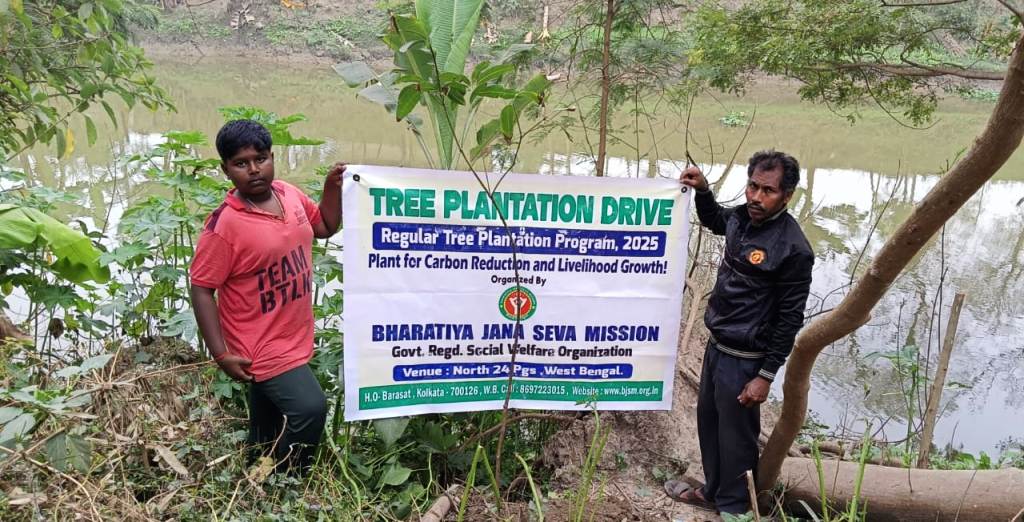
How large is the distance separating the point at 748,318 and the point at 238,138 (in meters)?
1.76

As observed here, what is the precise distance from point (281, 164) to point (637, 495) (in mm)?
8075

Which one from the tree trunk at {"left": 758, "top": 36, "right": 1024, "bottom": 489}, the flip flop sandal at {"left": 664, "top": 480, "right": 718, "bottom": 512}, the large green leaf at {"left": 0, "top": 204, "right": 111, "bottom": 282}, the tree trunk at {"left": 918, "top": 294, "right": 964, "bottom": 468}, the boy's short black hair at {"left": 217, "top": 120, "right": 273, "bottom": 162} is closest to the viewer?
the tree trunk at {"left": 758, "top": 36, "right": 1024, "bottom": 489}

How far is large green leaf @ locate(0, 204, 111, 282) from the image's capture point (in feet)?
8.13

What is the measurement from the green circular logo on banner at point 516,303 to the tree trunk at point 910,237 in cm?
92

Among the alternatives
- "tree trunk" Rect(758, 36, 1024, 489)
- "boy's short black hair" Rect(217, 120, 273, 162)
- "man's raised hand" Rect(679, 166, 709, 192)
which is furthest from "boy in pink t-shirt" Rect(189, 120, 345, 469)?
"tree trunk" Rect(758, 36, 1024, 489)

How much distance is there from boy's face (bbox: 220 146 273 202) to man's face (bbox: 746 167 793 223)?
1.59m

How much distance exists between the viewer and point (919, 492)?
2453 millimetres

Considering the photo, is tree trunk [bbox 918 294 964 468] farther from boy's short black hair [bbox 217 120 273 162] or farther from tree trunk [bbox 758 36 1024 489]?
boy's short black hair [bbox 217 120 273 162]

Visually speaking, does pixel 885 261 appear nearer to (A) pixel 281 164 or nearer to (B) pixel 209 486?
(B) pixel 209 486

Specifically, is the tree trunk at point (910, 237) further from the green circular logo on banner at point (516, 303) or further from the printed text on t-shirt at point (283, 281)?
the printed text on t-shirt at point (283, 281)

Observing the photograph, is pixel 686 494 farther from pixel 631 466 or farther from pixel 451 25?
pixel 451 25

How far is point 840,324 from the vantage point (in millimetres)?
2043

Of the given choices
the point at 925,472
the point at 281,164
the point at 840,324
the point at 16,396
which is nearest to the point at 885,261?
the point at 840,324

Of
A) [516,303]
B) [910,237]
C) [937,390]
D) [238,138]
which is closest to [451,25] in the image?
[238,138]
